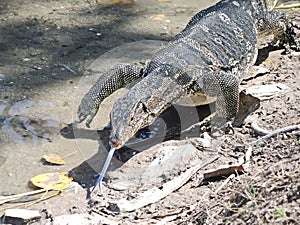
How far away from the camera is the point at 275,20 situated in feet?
21.8

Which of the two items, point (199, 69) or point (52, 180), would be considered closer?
point (52, 180)

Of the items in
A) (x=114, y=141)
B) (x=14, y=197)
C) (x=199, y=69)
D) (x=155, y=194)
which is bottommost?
(x=14, y=197)

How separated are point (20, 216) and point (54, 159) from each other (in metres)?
0.85

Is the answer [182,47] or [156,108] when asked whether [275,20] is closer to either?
[182,47]

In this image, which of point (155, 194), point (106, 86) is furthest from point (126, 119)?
point (106, 86)

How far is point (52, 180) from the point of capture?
15.9ft

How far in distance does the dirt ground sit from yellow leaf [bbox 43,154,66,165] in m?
0.07

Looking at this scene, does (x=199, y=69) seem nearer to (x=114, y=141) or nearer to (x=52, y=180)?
(x=114, y=141)

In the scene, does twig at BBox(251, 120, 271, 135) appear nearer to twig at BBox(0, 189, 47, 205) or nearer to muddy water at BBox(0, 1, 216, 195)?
muddy water at BBox(0, 1, 216, 195)

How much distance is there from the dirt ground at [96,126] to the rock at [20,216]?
69 mm

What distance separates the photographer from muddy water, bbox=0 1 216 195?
198 inches

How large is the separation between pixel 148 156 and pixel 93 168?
0.43m

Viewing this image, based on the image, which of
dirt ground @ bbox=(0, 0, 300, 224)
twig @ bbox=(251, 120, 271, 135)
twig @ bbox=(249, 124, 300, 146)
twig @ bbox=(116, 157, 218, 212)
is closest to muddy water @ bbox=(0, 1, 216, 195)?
dirt ground @ bbox=(0, 0, 300, 224)

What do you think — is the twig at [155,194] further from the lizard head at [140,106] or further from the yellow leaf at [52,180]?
the yellow leaf at [52,180]
